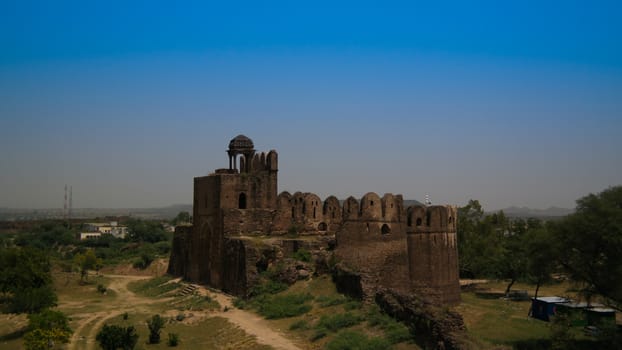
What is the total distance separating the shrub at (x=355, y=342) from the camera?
17797mm

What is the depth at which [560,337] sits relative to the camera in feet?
66.8

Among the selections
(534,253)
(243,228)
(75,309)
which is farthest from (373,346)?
(75,309)

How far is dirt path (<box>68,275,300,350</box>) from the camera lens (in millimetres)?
20859

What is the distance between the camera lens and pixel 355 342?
727 inches

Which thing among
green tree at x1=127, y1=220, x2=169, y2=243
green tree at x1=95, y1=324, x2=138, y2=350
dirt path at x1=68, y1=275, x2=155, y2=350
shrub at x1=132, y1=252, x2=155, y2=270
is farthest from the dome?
green tree at x1=127, y1=220, x2=169, y2=243

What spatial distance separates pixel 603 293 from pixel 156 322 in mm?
16470

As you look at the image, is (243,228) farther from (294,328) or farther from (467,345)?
(467,345)

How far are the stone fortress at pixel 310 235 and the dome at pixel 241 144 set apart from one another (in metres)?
0.06

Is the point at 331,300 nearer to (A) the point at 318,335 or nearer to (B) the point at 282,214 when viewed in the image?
(A) the point at 318,335

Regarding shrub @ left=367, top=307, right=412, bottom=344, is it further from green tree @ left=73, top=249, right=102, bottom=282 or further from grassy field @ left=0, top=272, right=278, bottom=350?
green tree @ left=73, top=249, right=102, bottom=282

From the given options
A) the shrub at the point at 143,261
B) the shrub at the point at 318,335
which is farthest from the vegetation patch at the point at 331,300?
the shrub at the point at 143,261

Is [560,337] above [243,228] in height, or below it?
below

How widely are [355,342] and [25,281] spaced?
20.7 metres

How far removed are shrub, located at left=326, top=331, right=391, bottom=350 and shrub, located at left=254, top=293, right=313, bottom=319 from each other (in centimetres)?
426
